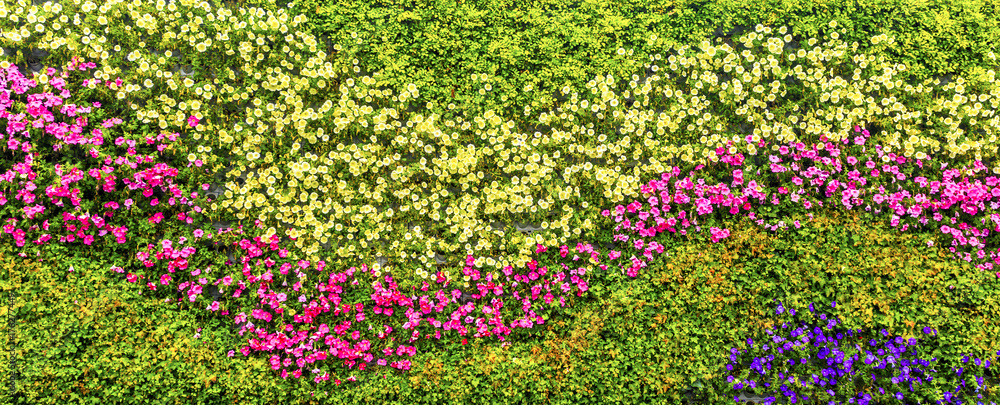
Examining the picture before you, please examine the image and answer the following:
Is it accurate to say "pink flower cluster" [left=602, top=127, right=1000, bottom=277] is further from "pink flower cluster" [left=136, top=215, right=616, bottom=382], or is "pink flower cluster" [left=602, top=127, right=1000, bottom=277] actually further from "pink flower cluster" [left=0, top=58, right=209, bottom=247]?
"pink flower cluster" [left=0, top=58, right=209, bottom=247]

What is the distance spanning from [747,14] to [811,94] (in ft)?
5.31

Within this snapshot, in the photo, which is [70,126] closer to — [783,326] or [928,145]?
[783,326]

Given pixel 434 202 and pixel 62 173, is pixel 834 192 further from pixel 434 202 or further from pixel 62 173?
pixel 62 173

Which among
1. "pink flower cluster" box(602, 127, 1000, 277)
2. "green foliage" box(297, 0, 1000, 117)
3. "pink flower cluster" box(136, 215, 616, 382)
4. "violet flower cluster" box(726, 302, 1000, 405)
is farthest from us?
"green foliage" box(297, 0, 1000, 117)

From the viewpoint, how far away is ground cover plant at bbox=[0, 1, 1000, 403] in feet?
19.3

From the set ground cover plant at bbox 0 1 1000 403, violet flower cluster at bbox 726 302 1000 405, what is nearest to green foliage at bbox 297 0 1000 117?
ground cover plant at bbox 0 1 1000 403

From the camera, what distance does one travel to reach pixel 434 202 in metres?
6.98

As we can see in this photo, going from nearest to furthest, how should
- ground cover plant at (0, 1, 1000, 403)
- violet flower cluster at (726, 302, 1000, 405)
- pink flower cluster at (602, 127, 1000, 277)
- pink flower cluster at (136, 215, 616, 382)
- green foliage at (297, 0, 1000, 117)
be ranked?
violet flower cluster at (726, 302, 1000, 405), ground cover plant at (0, 1, 1000, 403), pink flower cluster at (136, 215, 616, 382), pink flower cluster at (602, 127, 1000, 277), green foliage at (297, 0, 1000, 117)

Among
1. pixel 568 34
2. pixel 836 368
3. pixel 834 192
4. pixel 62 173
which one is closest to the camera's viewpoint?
pixel 836 368

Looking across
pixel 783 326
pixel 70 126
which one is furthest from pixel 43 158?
pixel 783 326

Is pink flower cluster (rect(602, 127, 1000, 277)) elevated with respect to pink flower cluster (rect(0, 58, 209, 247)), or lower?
lower

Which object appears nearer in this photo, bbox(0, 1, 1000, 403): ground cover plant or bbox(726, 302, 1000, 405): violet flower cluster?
bbox(726, 302, 1000, 405): violet flower cluster

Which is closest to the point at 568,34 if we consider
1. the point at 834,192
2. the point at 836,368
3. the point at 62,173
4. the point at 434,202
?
the point at 434,202

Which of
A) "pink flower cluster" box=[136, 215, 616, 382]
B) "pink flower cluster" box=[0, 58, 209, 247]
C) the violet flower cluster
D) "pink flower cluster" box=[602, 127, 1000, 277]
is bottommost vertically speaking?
the violet flower cluster
